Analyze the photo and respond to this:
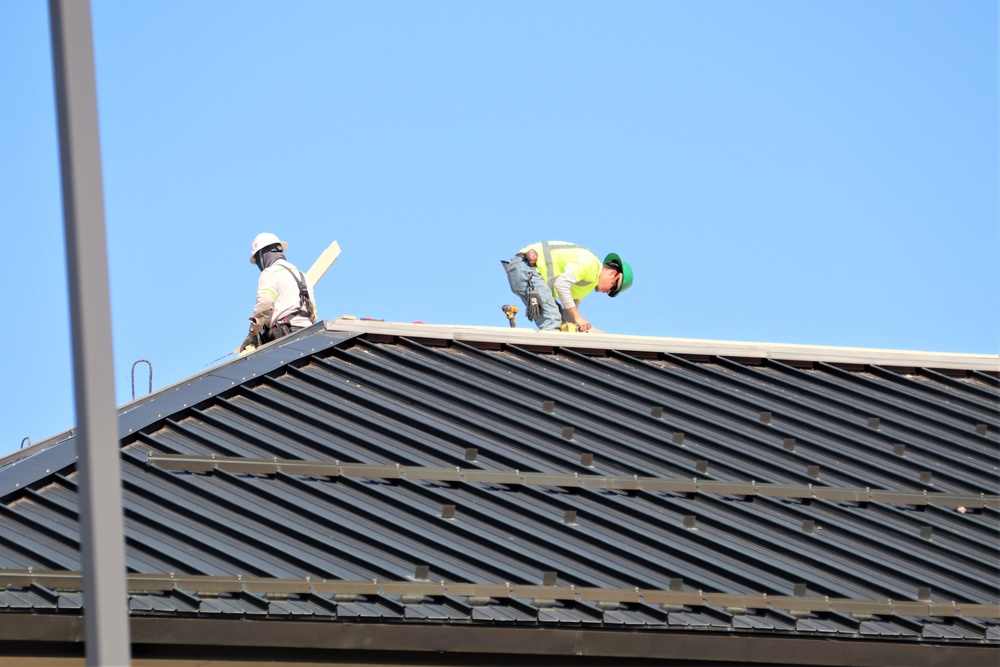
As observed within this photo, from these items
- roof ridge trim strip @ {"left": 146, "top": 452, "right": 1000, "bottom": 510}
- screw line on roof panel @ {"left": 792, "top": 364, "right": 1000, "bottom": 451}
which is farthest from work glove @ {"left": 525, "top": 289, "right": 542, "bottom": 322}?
roof ridge trim strip @ {"left": 146, "top": 452, "right": 1000, "bottom": 510}

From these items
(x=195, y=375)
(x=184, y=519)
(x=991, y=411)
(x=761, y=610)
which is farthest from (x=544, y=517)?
(x=991, y=411)

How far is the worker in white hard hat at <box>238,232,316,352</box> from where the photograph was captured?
46.7 feet

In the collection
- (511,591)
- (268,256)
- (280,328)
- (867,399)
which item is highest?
(268,256)

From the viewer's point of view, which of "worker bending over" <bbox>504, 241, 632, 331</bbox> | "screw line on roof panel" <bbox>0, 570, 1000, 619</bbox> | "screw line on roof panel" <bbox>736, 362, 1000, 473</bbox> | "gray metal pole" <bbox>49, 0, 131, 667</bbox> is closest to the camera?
"gray metal pole" <bbox>49, 0, 131, 667</bbox>

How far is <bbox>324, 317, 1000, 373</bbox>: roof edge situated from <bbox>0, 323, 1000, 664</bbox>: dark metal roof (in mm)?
41

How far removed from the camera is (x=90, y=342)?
434 centimetres

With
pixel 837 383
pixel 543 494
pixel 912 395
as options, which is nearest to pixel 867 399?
pixel 837 383

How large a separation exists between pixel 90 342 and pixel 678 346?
889 centimetres

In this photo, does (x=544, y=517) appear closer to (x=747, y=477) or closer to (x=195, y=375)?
(x=747, y=477)

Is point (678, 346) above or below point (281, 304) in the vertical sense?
below

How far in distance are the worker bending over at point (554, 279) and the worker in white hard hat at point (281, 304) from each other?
2518mm

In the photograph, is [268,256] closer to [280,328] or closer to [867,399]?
[280,328]

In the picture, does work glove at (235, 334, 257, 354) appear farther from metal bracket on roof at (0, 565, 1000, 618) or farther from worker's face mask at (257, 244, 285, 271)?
metal bracket on roof at (0, 565, 1000, 618)

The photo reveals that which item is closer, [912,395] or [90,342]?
[90,342]
